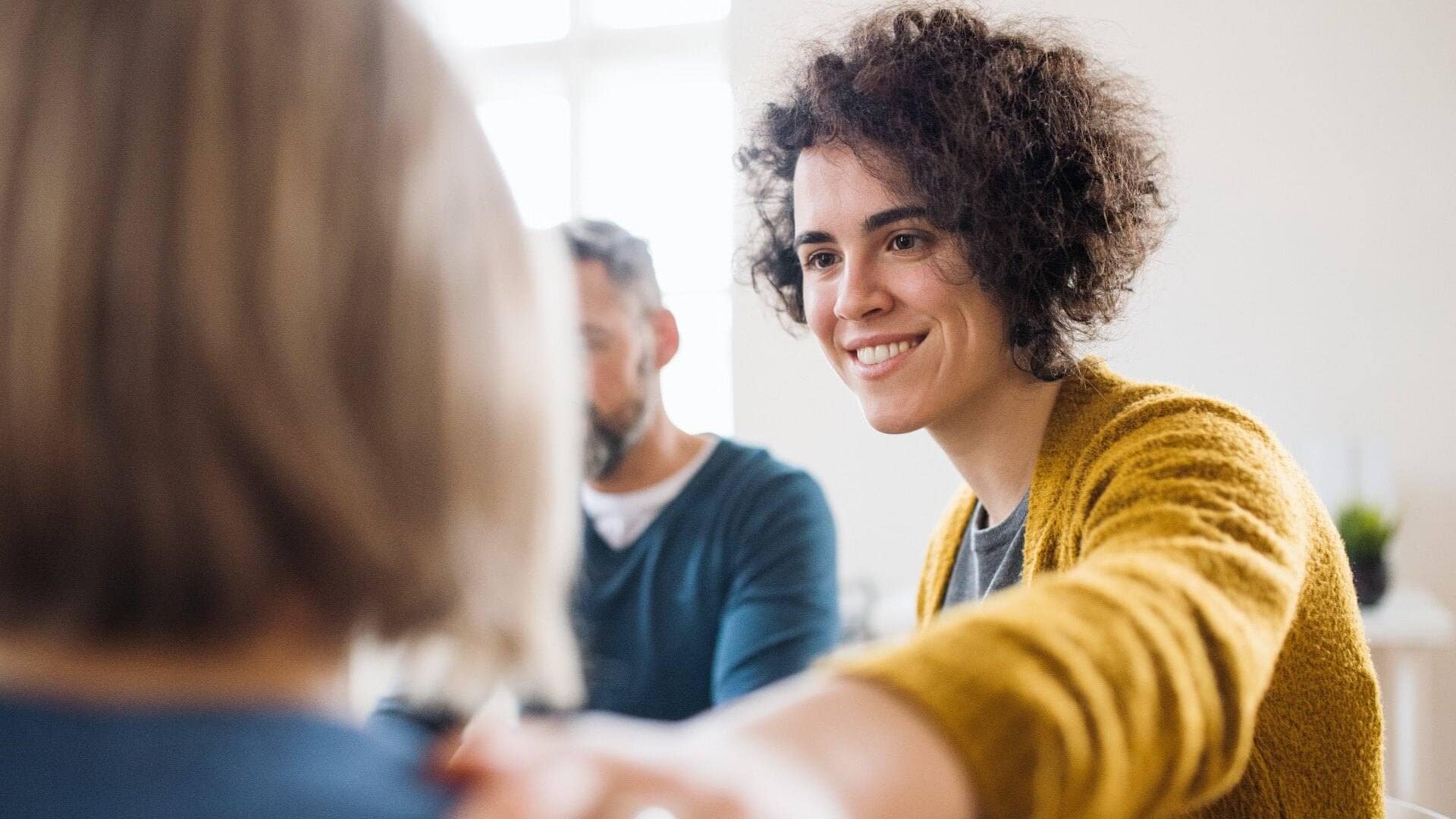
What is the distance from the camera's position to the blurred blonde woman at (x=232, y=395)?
38 cm

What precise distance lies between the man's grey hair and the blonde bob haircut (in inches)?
58.4

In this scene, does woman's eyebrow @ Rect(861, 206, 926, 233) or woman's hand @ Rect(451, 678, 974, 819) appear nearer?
woman's hand @ Rect(451, 678, 974, 819)

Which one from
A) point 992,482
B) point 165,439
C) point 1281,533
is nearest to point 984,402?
point 992,482

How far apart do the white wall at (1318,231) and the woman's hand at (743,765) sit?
2.71 m

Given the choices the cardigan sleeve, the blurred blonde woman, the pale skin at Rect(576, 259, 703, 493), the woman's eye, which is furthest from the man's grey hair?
the blurred blonde woman

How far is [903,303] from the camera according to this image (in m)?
1.35

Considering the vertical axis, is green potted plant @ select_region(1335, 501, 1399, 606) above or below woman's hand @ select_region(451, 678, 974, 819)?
below

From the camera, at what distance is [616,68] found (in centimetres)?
392

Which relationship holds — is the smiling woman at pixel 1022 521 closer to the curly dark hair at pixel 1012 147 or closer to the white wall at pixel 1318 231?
the curly dark hair at pixel 1012 147

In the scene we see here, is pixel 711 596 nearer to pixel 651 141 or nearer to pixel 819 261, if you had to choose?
pixel 819 261

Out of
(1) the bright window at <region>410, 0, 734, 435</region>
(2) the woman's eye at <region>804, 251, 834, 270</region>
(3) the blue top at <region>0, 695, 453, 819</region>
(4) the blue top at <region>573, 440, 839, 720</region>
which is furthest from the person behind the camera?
(1) the bright window at <region>410, 0, 734, 435</region>

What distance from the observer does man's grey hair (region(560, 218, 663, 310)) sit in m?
1.92

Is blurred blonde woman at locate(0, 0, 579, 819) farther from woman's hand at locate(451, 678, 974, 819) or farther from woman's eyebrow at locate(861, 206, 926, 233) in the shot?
woman's eyebrow at locate(861, 206, 926, 233)

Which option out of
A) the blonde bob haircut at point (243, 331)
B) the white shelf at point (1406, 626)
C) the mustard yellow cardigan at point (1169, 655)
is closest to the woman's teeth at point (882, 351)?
the mustard yellow cardigan at point (1169, 655)
